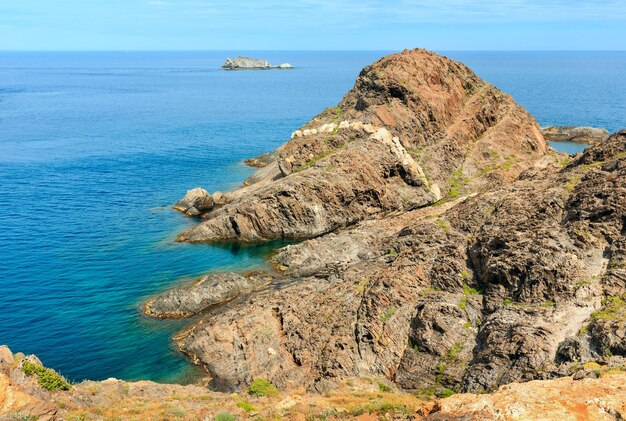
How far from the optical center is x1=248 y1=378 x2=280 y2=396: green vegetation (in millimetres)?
34600

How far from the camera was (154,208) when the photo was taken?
266 ft

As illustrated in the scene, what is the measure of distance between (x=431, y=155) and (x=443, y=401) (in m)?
64.7

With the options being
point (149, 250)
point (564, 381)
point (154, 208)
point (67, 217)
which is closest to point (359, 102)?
point (154, 208)

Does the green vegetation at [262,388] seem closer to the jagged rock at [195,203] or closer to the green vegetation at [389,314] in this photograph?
the green vegetation at [389,314]

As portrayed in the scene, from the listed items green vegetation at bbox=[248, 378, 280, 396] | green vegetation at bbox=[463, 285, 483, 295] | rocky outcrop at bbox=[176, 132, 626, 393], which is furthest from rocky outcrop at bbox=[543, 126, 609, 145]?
green vegetation at bbox=[248, 378, 280, 396]

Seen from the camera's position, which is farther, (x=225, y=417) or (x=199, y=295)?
(x=199, y=295)

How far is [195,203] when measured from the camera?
260 feet

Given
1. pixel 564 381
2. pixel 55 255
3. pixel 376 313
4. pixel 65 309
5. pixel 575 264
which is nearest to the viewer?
pixel 564 381

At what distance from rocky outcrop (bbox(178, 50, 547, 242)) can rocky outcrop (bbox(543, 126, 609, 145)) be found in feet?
138

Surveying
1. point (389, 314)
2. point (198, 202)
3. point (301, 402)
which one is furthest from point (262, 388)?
point (198, 202)

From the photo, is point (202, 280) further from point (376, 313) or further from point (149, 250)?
point (376, 313)

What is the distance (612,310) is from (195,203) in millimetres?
62047

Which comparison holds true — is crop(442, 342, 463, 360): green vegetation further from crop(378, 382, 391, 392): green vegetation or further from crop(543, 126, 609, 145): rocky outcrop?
crop(543, 126, 609, 145): rocky outcrop

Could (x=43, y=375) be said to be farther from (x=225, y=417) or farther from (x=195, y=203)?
(x=195, y=203)
